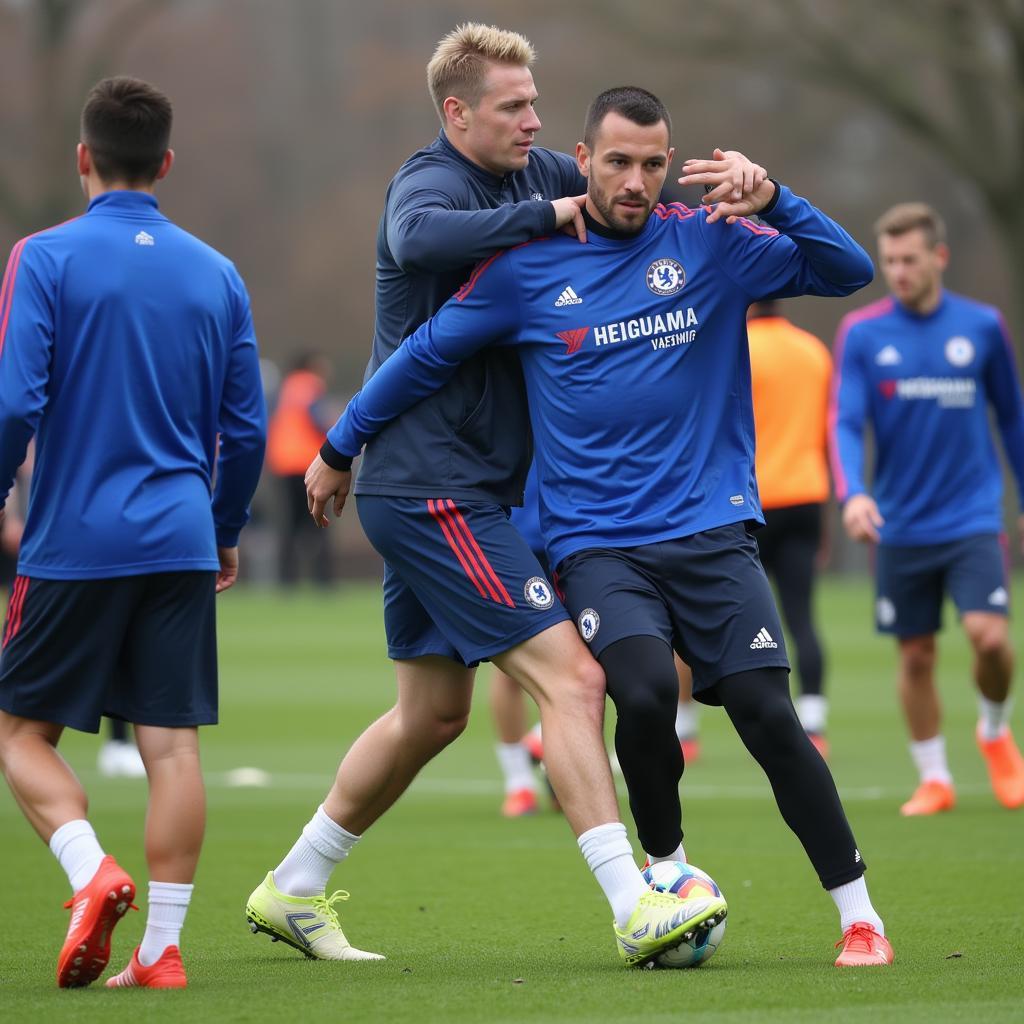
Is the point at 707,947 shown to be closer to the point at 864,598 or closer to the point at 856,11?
the point at 864,598

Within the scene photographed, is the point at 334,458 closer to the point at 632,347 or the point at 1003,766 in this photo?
the point at 632,347

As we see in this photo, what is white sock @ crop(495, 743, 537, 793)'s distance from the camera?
371 inches

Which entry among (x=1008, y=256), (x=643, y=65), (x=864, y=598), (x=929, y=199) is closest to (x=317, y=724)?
(x=864, y=598)

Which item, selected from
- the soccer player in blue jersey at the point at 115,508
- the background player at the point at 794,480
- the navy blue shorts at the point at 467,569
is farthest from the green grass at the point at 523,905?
the navy blue shorts at the point at 467,569

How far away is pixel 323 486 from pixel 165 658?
0.68 metres

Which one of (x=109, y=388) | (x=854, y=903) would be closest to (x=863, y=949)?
(x=854, y=903)

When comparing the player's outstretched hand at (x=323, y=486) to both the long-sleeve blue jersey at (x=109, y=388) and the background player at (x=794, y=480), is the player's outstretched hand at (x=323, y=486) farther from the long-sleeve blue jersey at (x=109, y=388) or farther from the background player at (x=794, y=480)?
→ the background player at (x=794, y=480)

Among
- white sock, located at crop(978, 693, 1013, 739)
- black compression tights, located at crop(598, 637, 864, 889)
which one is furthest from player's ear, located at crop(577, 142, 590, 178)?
white sock, located at crop(978, 693, 1013, 739)

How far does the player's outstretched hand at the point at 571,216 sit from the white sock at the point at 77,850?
6.69 feet

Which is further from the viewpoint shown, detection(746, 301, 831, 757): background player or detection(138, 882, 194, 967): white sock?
detection(746, 301, 831, 757): background player

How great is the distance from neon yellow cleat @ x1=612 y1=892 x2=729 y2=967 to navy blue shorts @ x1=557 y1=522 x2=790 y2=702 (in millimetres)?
614

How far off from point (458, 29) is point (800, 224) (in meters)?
1.26

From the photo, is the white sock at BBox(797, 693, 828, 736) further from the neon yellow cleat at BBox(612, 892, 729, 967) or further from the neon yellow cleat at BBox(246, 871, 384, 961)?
the neon yellow cleat at BBox(612, 892, 729, 967)

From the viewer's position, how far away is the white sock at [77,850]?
5340mm
